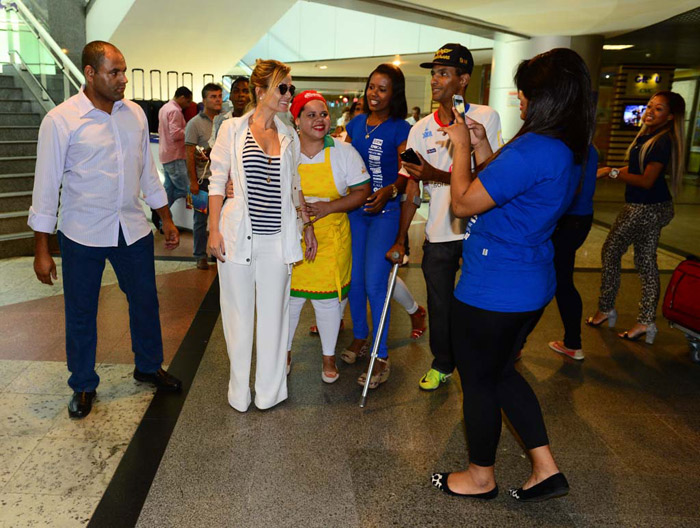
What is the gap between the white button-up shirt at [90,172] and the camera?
279 cm

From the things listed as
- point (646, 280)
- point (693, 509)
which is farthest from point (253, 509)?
point (646, 280)

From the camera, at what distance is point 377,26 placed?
15.4m

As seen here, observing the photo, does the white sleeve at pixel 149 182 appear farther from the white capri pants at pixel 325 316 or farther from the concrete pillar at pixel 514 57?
the concrete pillar at pixel 514 57

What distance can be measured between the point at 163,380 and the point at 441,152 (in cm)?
199

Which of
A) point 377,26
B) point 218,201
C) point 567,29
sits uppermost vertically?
point 377,26

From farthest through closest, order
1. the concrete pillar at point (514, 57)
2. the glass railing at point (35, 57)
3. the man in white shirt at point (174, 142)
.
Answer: the concrete pillar at point (514, 57) → the glass railing at point (35, 57) → the man in white shirt at point (174, 142)

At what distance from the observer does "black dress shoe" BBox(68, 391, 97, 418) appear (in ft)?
9.98

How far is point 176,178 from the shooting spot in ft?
24.2

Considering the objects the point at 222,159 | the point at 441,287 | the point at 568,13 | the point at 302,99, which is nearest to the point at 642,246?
the point at 441,287

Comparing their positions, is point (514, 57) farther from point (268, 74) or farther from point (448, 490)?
point (448, 490)

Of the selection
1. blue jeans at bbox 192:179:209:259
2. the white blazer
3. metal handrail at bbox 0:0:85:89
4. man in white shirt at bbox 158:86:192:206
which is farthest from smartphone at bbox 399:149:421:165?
metal handrail at bbox 0:0:85:89

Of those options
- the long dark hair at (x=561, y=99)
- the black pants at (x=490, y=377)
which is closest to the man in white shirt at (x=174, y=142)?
the black pants at (x=490, y=377)

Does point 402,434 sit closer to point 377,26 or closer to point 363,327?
point 363,327

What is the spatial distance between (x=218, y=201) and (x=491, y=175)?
57.3 inches
